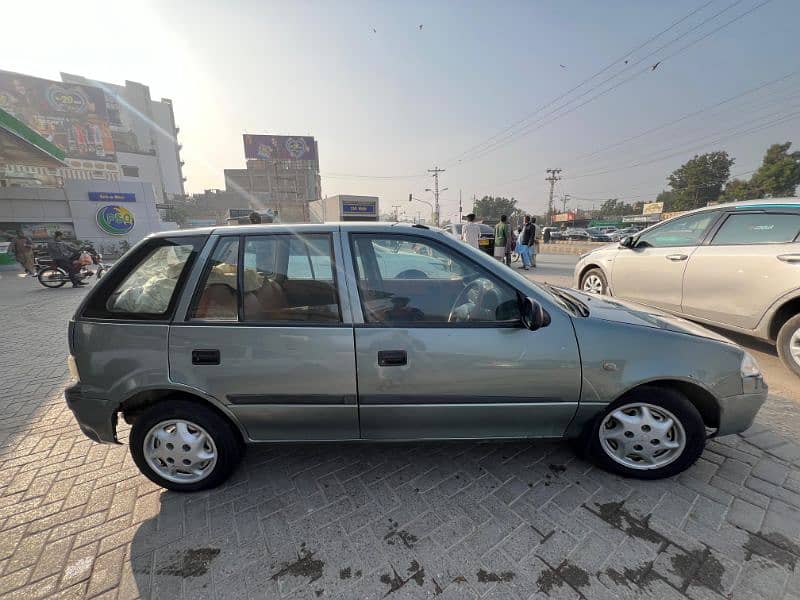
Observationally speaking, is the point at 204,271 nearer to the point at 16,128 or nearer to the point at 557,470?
the point at 557,470

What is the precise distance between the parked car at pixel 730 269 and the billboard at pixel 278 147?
70569 mm

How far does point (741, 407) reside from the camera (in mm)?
2123

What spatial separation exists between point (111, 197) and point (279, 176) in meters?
54.3

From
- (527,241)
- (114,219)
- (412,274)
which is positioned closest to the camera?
(412,274)

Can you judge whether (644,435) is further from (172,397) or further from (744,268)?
(172,397)

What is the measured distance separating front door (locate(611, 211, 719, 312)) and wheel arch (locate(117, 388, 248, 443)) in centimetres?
505

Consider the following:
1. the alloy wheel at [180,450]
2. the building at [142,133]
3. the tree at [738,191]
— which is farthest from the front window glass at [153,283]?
the building at [142,133]

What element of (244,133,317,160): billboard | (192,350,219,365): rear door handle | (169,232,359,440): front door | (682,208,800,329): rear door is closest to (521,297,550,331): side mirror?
(169,232,359,440): front door

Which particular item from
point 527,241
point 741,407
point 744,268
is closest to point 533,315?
point 741,407

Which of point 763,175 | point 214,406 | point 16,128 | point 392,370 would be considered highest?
point 763,175

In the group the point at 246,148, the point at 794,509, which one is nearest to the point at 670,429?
the point at 794,509

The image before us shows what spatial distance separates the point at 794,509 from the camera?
1.96 m

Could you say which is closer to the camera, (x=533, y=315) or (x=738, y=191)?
(x=533, y=315)

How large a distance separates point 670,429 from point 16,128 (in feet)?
68.7
